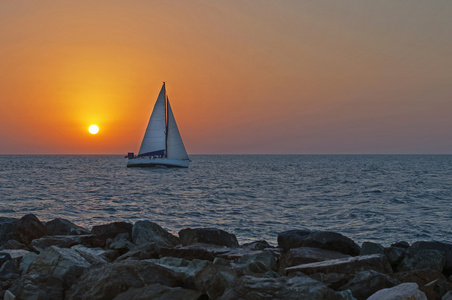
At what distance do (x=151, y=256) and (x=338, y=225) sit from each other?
40.8 feet

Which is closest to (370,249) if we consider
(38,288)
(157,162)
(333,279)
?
(333,279)

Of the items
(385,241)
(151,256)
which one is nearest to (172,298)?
(151,256)

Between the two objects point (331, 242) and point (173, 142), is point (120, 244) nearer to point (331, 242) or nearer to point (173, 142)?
point (331, 242)

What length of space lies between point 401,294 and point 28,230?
8.54 m

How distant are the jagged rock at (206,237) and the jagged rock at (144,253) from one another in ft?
5.52

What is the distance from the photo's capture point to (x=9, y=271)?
675cm

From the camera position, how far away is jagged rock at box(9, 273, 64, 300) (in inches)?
214

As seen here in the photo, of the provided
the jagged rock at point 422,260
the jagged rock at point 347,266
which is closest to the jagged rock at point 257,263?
the jagged rock at point 347,266

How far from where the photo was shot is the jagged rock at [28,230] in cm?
1023

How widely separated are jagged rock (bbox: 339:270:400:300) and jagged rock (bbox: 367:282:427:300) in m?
0.37

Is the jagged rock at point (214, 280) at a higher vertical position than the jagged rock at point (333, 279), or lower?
higher

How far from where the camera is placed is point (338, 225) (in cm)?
1836

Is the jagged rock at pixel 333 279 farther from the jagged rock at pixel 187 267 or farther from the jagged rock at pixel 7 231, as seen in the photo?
the jagged rock at pixel 7 231

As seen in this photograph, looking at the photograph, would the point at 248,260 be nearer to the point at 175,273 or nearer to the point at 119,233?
the point at 175,273
